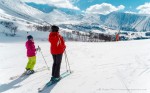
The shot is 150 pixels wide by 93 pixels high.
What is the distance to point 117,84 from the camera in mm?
9227

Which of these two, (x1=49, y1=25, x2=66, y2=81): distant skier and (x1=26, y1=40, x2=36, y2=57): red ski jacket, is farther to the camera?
(x1=26, y1=40, x2=36, y2=57): red ski jacket

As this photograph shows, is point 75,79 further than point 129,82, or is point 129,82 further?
point 75,79

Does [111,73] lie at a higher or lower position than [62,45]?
lower

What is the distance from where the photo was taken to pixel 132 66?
38.7 feet

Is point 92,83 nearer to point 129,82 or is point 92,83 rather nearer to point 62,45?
point 129,82

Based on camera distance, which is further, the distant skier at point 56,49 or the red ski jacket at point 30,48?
the red ski jacket at point 30,48

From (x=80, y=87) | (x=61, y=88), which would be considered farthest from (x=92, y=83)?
(x=61, y=88)

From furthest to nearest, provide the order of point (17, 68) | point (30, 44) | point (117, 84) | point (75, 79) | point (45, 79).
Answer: point (17, 68) < point (30, 44) < point (45, 79) < point (75, 79) < point (117, 84)

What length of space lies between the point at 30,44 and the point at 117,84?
5.57 meters

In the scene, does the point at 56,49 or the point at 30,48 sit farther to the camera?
the point at 30,48

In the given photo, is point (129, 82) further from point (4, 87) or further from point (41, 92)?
point (4, 87)

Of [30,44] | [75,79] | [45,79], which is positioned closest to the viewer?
[75,79]

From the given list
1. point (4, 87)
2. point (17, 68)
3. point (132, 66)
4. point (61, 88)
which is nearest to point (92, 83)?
point (61, 88)

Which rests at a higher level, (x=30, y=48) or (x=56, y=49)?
(x=56, y=49)
